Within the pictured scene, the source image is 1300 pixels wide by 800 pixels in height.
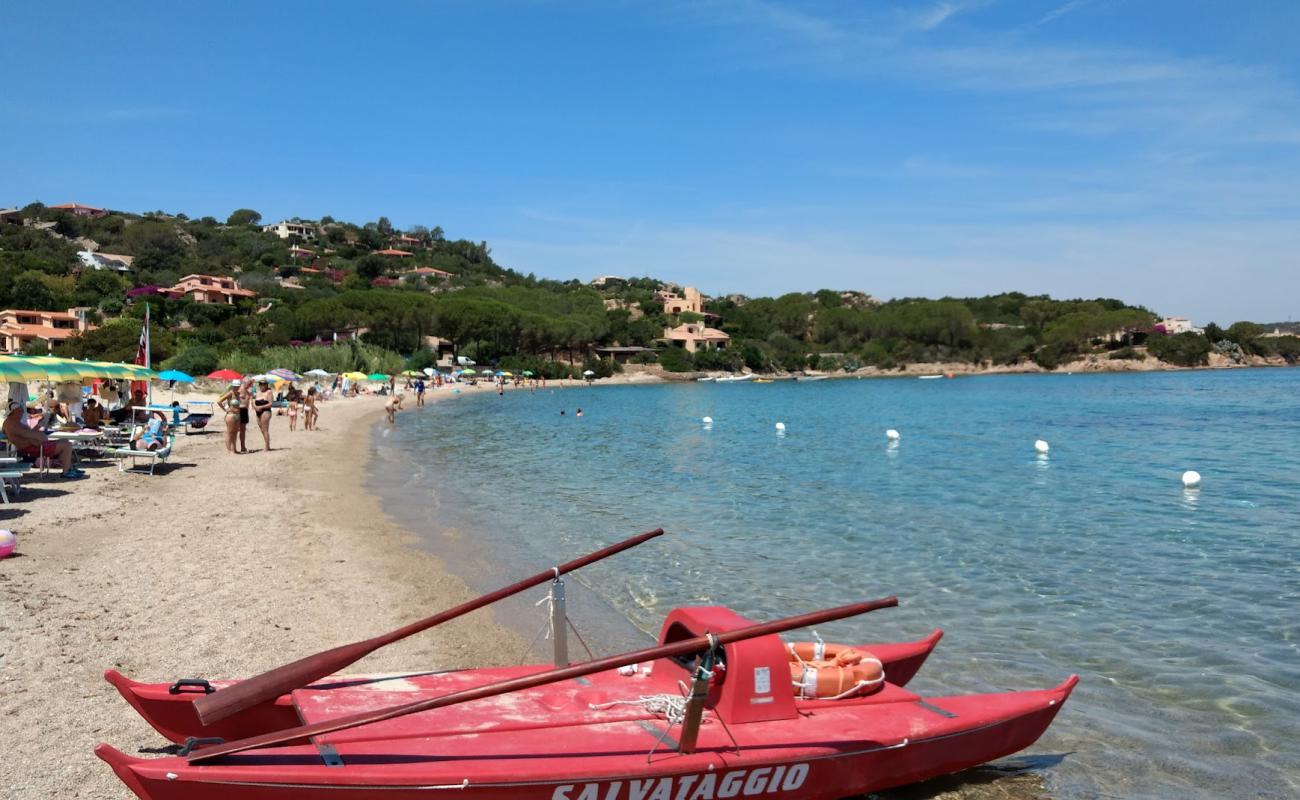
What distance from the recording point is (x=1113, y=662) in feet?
26.2

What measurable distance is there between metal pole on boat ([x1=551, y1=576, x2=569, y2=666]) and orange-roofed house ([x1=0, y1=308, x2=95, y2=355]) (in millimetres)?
48416

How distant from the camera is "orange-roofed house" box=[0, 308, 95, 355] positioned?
52344mm

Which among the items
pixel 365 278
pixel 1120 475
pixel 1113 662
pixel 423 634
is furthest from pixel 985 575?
pixel 365 278

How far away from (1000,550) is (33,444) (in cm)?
1472

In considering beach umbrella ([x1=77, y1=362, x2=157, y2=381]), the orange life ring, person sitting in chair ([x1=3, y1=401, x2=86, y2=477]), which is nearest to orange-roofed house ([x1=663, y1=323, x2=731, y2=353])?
beach umbrella ([x1=77, y1=362, x2=157, y2=381])

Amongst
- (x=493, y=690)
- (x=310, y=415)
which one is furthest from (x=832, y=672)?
(x=310, y=415)

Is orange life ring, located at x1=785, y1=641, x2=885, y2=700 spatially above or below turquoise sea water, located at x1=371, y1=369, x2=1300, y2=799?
above

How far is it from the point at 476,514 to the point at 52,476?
22.2ft

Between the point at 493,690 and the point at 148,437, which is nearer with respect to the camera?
the point at 493,690

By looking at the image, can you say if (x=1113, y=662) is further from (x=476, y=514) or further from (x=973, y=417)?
(x=973, y=417)

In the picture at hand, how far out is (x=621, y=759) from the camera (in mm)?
4270

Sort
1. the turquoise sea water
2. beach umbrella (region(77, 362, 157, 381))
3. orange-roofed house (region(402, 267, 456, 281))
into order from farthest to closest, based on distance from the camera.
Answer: orange-roofed house (region(402, 267, 456, 281))
beach umbrella (region(77, 362, 157, 381))
the turquoise sea water

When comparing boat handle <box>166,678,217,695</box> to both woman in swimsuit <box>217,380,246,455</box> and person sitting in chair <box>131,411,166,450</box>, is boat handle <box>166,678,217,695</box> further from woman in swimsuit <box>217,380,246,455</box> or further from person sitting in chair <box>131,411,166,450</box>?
woman in swimsuit <box>217,380,246,455</box>

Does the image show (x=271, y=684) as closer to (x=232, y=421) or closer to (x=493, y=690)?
(x=493, y=690)
